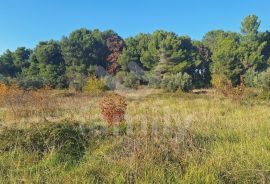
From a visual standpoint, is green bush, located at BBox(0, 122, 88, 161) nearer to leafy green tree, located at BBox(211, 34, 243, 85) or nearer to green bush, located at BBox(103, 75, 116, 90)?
green bush, located at BBox(103, 75, 116, 90)

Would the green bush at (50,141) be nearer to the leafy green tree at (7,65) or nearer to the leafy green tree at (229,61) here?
the leafy green tree at (229,61)

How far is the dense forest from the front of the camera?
33.3m

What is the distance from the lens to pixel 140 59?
125 ft

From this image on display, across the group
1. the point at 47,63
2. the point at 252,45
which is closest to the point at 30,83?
the point at 47,63

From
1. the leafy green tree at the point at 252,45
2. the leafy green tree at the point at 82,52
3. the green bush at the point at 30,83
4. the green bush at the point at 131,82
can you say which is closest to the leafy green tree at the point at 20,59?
the leafy green tree at the point at 82,52

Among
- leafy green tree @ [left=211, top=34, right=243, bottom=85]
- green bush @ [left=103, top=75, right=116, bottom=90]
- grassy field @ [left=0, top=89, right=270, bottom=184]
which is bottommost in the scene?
grassy field @ [left=0, top=89, right=270, bottom=184]

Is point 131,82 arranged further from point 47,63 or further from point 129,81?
point 47,63

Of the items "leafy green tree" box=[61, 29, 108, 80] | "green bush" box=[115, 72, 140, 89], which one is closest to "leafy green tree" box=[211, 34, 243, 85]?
"green bush" box=[115, 72, 140, 89]

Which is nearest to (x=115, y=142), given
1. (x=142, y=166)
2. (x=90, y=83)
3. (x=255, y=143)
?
(x=142, y=166)

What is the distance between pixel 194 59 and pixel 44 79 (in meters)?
17.3

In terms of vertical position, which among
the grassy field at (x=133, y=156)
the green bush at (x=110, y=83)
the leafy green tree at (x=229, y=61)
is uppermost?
the leafy green tree at (x=229, y=61)

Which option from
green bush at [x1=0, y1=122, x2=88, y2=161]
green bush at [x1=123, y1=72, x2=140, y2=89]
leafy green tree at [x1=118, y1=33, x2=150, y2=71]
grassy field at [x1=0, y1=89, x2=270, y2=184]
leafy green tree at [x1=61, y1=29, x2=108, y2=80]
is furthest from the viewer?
leafy green tree at [x1=118, y1=33, x2=150, y2=71]

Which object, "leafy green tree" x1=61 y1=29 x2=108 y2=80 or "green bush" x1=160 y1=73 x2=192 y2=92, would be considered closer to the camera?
"green bush" x1=160 y1=73 x2=192 y2=92

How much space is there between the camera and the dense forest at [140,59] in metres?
33.3
